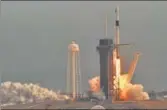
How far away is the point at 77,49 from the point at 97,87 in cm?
489

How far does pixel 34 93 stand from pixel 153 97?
33.9ft

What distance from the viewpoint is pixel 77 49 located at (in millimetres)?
35375

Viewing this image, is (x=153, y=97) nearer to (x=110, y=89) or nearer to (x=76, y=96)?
(x=110, y=89)

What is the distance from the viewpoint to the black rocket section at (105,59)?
36.3m

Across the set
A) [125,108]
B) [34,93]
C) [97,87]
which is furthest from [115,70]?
[125,108]

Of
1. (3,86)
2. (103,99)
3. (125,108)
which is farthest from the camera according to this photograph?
(3,86)

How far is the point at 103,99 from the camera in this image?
3108 cm

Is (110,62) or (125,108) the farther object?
(110,62)

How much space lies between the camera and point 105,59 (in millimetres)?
36781

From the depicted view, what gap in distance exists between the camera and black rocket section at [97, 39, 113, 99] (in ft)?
119

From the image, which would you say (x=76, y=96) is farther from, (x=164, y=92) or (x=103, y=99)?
(x=164, y=92)

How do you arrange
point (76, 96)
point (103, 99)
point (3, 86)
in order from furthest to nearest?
point (3, 86), point (76, 96), point (103, 99)

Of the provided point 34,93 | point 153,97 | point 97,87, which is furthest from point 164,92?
point 34,93

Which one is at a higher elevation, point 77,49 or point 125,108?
point 77,49
